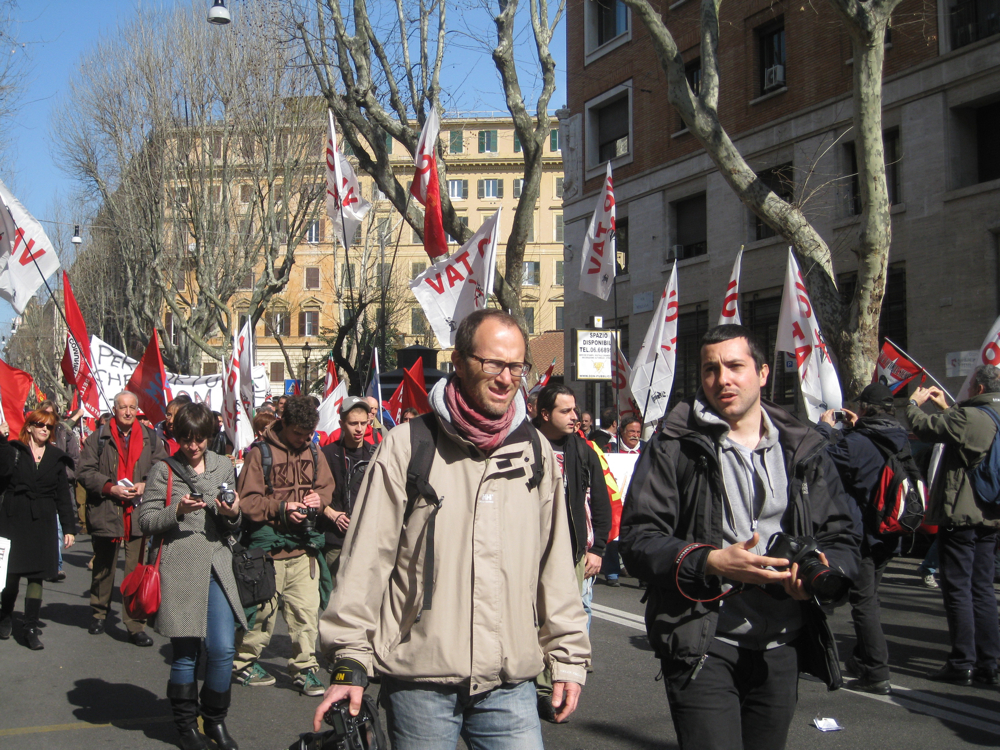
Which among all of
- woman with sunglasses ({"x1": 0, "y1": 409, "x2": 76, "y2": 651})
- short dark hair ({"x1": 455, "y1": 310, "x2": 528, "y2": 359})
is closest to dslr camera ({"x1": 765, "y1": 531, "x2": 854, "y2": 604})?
short dark hair ({"x1": 455, "y1": 310, "x2": 528, "y2": 359})

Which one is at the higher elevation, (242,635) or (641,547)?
(641,547)

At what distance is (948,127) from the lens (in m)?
16.4

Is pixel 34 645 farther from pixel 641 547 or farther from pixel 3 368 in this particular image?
pixel 641 547

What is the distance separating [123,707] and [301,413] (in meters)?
2.03

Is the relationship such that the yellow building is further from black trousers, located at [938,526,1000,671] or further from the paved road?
black trousers, located at [938,526,1000,671]

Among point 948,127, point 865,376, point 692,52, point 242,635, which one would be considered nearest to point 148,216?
point 692,52

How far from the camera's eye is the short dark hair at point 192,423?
16.1 feet

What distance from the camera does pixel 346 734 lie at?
2.41 m

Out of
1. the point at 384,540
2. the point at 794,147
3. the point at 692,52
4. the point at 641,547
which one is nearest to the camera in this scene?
the point at 384,540

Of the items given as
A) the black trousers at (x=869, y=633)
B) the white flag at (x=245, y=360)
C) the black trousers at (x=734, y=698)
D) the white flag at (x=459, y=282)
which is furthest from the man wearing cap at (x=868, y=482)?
the white flag at (x=245, y=360)

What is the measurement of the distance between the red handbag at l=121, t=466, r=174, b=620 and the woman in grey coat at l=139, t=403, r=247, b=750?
24 millimetres

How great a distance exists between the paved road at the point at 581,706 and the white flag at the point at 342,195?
19.6 feet

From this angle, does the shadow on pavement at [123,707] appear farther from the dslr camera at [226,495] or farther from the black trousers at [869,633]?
the black trousers at [869,633]

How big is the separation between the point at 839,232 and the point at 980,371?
12836mm
